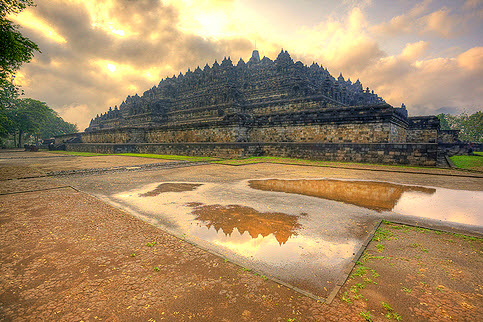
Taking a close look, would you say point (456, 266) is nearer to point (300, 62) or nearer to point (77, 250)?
point (77, 250)

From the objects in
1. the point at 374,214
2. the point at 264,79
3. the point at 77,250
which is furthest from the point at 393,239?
the point at 264,79

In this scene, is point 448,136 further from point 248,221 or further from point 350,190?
point 248,221

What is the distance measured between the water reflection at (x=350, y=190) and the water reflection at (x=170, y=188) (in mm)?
2301

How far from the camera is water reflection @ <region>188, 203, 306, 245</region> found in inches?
155

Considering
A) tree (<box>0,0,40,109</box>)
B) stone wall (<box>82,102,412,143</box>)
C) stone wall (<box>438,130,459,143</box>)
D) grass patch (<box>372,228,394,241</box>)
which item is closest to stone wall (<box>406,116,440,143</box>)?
stone wall (<box>82,102,412,143</box>)

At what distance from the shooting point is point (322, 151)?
54.9ft

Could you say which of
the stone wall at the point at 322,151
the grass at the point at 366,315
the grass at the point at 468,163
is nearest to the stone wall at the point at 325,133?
the stone wall at the point at 322,151

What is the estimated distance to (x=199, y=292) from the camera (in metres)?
2.34

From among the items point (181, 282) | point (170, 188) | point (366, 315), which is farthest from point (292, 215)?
point (170, 188)

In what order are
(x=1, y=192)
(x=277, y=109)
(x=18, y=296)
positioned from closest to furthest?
(x=18, y=296), (x=1, y=192), (x=277, y=109)

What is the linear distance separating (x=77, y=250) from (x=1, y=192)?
627 centimetres

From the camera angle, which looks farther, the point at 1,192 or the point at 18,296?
the point at 1,192

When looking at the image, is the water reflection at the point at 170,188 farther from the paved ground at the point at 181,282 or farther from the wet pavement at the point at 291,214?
the paved ground at the point at 181,282

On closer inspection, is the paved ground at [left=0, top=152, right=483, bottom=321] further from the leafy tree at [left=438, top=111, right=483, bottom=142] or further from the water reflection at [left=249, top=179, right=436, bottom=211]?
the leafy tree at [left=438, top=111, right=483, bottom=142]
